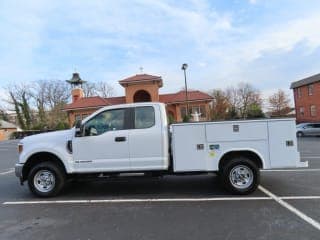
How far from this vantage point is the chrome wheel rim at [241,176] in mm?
6402

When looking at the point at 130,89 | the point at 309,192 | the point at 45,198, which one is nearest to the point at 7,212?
the point at 45,198

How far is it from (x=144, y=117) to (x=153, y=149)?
2.56ft

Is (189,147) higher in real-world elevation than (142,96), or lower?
lower

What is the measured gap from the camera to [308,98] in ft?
135

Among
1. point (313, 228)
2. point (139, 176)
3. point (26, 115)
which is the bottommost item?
point (313, 228)

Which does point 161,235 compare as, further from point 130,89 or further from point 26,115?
point 26,115

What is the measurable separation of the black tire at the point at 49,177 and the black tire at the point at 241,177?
376 cm

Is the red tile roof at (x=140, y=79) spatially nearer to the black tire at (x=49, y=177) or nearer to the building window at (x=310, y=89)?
the building window at (x=310, y=89)

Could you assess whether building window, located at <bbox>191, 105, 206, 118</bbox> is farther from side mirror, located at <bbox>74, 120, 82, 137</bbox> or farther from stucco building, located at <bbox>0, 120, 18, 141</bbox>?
stucco building, located at <bbox>0, 120, 18, 141</bbox>

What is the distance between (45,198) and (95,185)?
1.59m

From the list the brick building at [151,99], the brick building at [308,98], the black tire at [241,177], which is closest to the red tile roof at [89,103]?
the brick building at [151,99]

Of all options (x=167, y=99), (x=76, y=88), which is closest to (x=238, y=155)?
(x=167, y=99)

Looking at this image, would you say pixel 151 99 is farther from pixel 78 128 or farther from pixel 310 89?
pixel 78 128

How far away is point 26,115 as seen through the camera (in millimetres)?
64812
